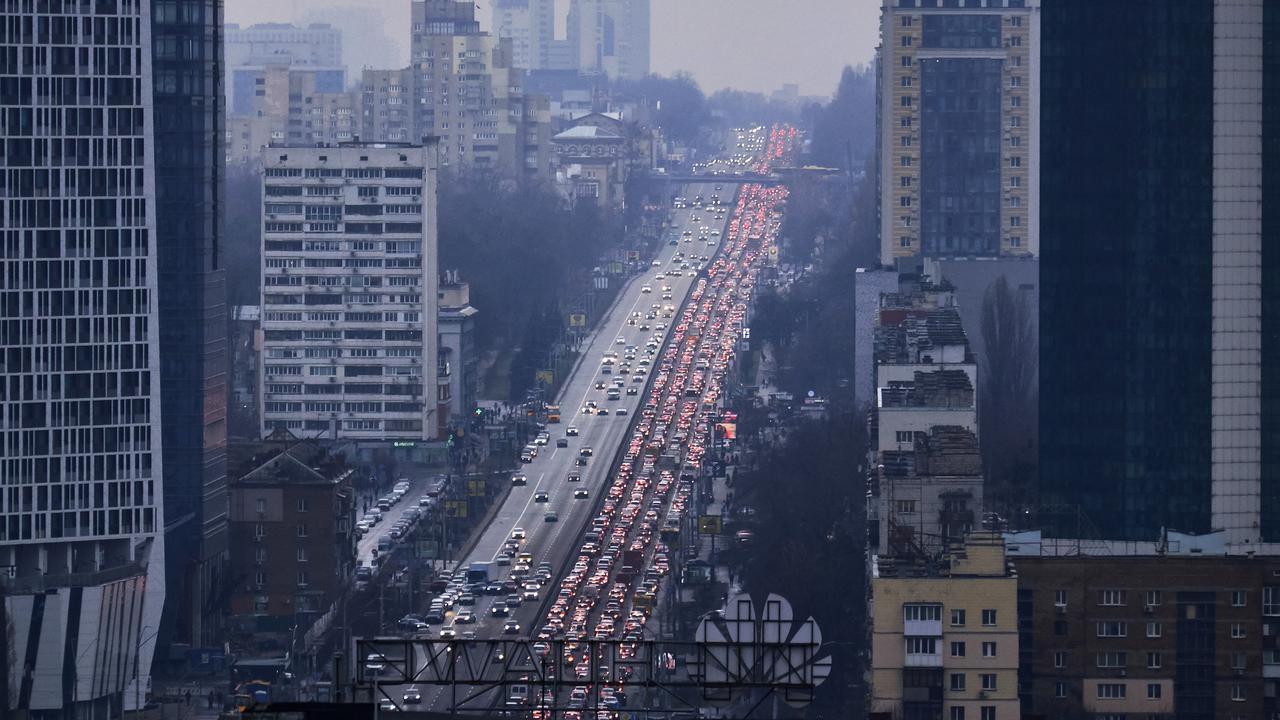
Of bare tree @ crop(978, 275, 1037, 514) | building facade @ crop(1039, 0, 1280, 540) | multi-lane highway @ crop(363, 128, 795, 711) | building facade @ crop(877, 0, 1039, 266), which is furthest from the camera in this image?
building facade @ crop(877, 0, 1039, 266)

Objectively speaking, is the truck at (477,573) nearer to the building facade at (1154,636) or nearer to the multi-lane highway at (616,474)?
the multi-lane highway at (616,474)

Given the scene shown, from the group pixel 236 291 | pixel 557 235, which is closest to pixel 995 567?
pixel 236 291

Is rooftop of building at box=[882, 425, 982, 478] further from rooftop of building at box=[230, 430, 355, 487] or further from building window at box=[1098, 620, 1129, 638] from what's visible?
rooftop of building at box=[230, 430, 355, 487]

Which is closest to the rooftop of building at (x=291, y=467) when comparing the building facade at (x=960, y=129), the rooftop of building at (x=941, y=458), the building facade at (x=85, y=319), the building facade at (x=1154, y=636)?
the building facade at (x=85, y=319)

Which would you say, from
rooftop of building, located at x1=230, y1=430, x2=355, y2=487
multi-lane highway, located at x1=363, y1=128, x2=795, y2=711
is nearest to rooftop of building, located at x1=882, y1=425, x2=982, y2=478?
multi-lane highway, located at x1=363, y1=128, x2=795, y2=711

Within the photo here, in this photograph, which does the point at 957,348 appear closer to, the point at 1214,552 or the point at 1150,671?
the point at 1214,552

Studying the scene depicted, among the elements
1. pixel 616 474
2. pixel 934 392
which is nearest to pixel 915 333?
pixel 934 392

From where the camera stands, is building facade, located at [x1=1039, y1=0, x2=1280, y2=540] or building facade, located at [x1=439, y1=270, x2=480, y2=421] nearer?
building facade, located at [x1=1039, y1=0, x2=1280, y2=540]
